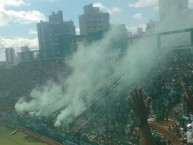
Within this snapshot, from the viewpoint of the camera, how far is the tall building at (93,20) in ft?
346

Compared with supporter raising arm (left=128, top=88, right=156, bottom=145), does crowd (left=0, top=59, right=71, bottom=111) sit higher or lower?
lower

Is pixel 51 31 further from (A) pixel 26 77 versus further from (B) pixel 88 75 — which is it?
(B) pixel 88 75

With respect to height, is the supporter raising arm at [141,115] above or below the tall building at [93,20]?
below

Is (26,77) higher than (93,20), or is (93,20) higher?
(93,20)

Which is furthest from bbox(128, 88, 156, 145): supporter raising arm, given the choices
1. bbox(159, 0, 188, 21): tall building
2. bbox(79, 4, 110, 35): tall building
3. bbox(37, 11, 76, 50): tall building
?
bbox(37, 11, 76, 50): tall building

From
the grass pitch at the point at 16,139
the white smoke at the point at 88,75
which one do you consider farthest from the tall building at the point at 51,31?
the grass pitch at the point at 16,139

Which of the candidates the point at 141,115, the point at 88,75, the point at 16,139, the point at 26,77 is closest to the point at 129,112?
the point at 16,139

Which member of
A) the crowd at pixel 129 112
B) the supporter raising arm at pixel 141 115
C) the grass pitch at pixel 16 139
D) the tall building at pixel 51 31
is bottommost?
the grass pitch at pixel 16 139

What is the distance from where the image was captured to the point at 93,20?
347 ft

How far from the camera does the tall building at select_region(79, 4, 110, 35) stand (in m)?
105

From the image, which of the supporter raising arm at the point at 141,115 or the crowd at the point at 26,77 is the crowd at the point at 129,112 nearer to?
the crowd at the point at 26,77

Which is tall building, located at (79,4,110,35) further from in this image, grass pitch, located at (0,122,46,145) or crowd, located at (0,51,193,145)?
grass pitch, located at (0,122,46,145)

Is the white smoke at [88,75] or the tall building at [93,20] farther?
the tall building at [93,20]

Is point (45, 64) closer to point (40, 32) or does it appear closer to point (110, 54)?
point (110, 54)
